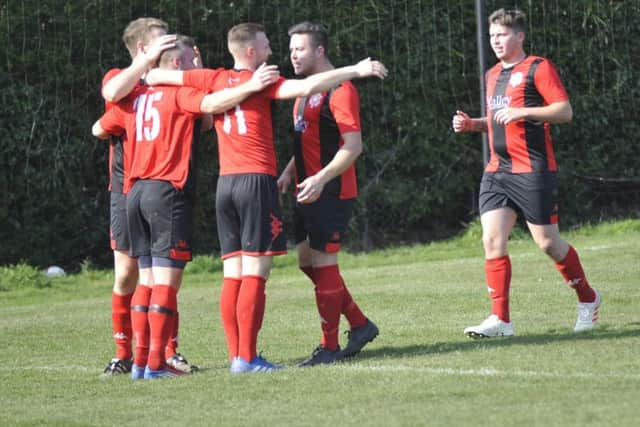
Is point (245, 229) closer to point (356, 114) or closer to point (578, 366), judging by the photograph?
point (356, 114)

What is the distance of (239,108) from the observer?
8.15 meters

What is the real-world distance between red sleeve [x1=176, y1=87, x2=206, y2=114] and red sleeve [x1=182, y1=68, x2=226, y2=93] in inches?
1.5

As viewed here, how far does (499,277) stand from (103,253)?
29.6ft

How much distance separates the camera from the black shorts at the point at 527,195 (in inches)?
375

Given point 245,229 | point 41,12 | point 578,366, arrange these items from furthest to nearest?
point 41,12 < point 245,229 < point 578,366

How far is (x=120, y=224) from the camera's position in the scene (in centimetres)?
880

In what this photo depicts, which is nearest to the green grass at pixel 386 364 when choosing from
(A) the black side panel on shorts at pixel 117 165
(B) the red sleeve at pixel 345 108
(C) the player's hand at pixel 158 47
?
(A) the black side panel on shorts at pixel 117 165

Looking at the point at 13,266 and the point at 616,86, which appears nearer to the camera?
the point at 13,266

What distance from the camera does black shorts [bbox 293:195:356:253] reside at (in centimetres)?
845

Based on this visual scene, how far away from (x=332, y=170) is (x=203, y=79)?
98 cm

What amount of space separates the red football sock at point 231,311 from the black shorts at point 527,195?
2305 mm

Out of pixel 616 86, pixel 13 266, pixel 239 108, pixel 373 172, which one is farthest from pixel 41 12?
pixel 239 108

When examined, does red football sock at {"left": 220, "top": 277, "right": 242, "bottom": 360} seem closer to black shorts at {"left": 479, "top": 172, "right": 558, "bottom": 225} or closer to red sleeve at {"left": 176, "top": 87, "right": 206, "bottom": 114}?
red sleeve at {"left": 176, "top": 87, "right": 206, "bottom": 114}

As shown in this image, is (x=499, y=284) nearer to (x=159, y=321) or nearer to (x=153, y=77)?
(x=159, y=321)
